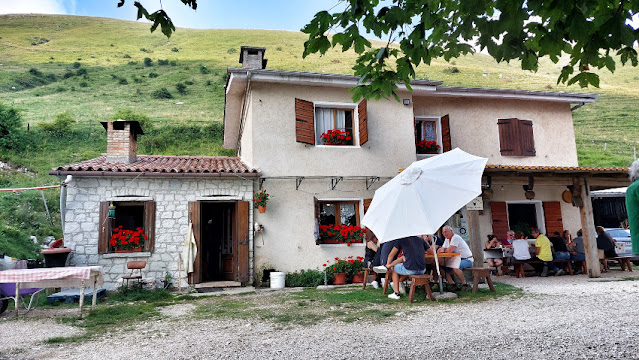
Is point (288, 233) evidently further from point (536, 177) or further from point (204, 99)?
point (204, 99)

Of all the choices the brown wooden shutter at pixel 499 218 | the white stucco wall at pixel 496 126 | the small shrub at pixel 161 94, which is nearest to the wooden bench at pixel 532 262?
the brown wooden shutter at pixel 499 218

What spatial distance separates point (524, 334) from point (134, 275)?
7931mm

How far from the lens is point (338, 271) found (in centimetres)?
998

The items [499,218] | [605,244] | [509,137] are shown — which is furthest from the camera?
[509,137]

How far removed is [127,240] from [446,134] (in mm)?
8658

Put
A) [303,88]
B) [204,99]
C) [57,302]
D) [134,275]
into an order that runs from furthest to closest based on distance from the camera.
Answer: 1. [204,99]
2. [303,88]
3. [134,275]
4. [57,302]

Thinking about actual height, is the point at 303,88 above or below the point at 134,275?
above

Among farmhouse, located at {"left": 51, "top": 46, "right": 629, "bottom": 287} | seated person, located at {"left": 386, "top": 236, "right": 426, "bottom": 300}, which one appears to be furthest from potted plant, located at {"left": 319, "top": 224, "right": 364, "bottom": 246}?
seated person, located at {"left": 386, "top": 236, "right": 426, "bottom": 300}

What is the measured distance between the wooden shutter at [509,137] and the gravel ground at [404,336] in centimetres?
681

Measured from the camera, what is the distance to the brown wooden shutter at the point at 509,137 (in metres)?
12.4

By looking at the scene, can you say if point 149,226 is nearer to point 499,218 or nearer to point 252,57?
point 252,57

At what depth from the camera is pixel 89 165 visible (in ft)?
30.8

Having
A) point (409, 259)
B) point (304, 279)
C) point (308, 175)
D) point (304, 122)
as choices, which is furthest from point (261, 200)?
point (409, 259)

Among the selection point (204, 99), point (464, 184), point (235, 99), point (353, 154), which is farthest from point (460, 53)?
point (204, 99)
